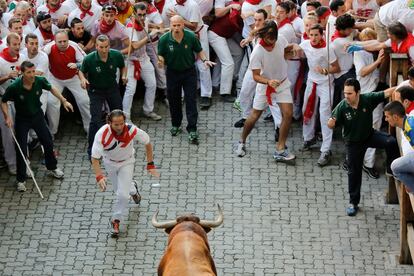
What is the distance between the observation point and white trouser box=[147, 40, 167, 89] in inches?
702

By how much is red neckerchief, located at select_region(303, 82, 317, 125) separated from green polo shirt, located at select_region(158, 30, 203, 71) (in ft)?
6.17

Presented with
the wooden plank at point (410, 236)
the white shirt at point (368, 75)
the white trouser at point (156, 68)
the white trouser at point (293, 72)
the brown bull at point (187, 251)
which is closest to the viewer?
the brown bull at point (187, 251)

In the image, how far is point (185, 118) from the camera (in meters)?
17.6

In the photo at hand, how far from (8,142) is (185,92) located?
292 centimetres

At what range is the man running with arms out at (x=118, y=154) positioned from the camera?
14.1 m

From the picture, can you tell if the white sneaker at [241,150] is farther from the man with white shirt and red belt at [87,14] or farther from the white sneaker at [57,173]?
the man with white shirt and red belt at [87,14]

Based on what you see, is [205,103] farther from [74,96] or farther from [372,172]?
[372,172]

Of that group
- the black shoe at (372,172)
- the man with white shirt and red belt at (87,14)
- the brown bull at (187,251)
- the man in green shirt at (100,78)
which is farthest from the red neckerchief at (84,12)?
the brown bull at (187,251)

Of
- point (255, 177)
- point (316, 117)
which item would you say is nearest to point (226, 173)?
point (255, 177)

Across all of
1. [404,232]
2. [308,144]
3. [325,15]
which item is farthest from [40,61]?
[404,232]

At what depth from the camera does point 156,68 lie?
1803 cm

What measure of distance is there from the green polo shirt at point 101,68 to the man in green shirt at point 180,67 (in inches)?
30.9

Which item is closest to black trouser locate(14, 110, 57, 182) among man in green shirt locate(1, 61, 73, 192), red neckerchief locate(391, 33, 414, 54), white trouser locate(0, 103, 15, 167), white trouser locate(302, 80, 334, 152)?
man in green shirt locate(1, 61, 73, 192)

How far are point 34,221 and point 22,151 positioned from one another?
1.35 m
